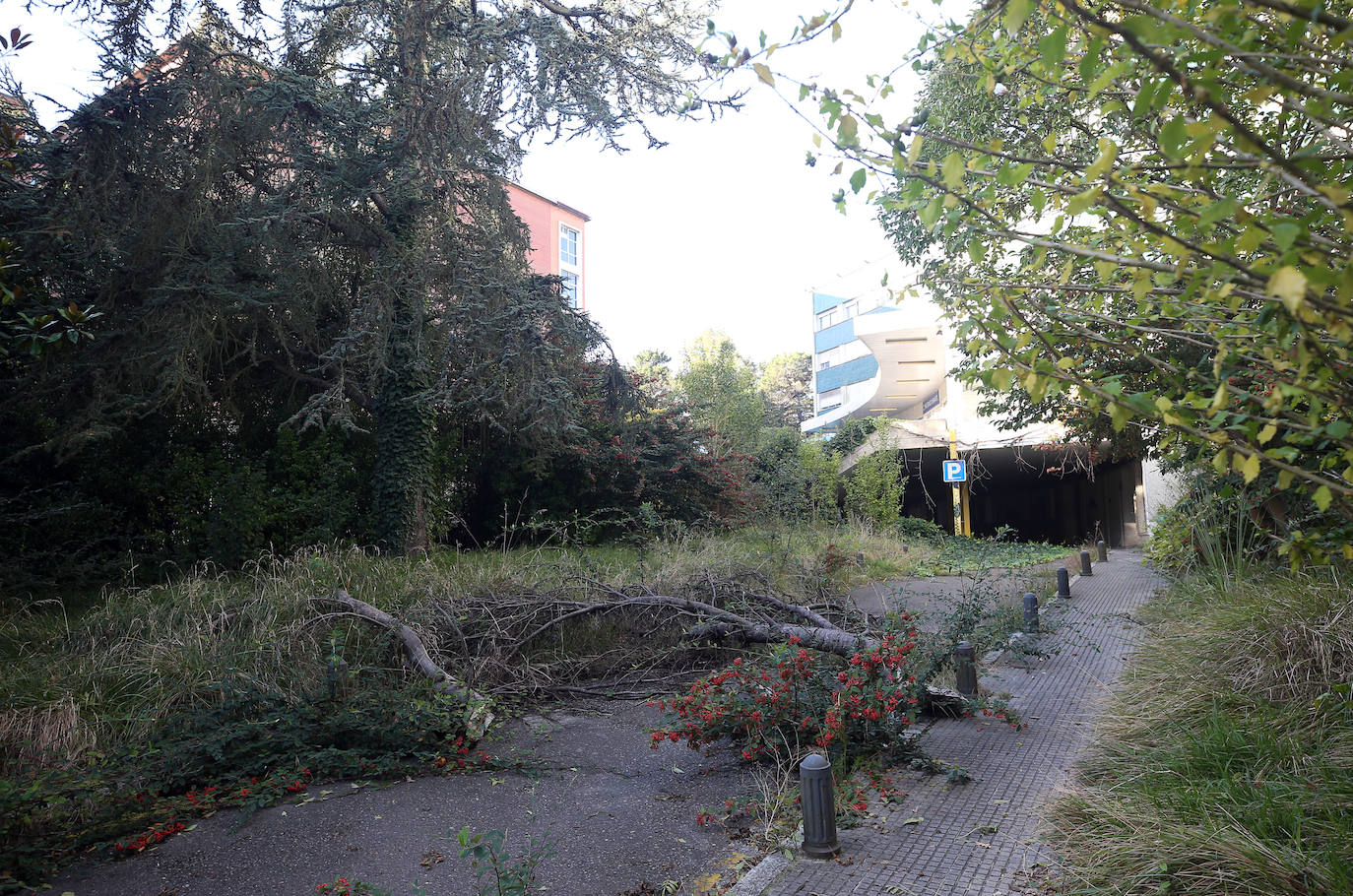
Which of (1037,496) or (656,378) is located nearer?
(656,378)

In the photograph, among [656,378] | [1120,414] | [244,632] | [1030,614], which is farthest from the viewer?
[656,378]

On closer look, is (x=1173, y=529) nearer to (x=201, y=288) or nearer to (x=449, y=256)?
(x=449, y=256)

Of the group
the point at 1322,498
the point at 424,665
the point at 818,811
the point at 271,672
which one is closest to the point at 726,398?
the point at 424,665

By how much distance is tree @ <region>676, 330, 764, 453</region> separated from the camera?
21.1 meters

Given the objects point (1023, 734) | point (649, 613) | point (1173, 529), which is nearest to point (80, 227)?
point (649, 613)

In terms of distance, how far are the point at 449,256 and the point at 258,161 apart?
121 inches

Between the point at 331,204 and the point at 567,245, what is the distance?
34509 millimetres

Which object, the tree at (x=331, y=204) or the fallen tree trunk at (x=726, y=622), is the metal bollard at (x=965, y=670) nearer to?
the fallen tree trunk at (x=726, y=622)

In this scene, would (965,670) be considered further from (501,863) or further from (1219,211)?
(1219,211)

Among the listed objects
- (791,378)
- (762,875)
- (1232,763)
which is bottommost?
(762,875)

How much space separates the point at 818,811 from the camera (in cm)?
366

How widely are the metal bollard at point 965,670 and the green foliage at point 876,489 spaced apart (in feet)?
47.6

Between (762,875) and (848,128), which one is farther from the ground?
(848,128)

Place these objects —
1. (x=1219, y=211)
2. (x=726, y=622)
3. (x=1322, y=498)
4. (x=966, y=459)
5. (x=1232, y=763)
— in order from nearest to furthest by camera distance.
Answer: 1. (x=1219, y=211)
2. (x=1322, y=498)
3. (x=1232, y=763)
4. (x=726, y=622)
5. (x=966, y=459)
